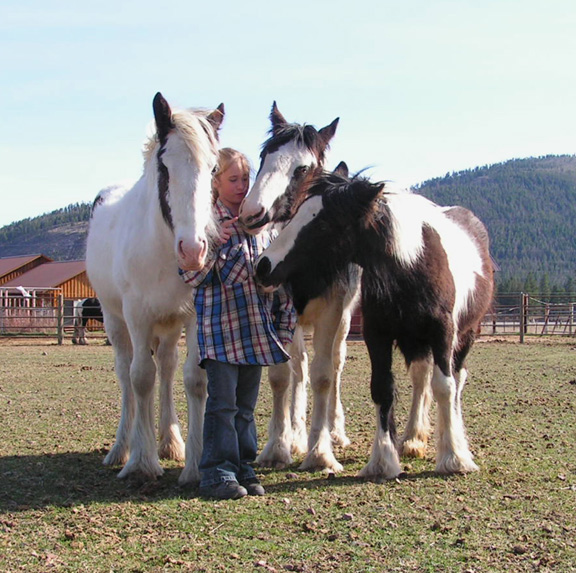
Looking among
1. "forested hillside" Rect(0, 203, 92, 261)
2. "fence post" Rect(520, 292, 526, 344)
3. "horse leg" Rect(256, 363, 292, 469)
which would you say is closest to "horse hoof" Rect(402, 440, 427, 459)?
"horse leg" Rect(256, 363, 292, 469)

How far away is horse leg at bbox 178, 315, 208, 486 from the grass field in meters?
0.22

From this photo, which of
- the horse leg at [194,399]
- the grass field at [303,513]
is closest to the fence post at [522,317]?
the grass field at [303,513]

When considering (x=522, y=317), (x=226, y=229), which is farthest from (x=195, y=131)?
(x=522, y=317)

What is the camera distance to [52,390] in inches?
381

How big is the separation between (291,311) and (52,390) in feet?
19.9

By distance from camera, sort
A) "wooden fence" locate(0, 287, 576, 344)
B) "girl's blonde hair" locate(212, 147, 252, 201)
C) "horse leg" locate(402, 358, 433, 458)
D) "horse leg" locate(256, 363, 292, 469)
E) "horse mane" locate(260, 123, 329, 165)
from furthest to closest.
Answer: "wooden fence" locate(0, 287, 576, 344) < "horse leg" locate(402, 358, 433, 458) < "horse leg" locate(256, 363, 292, 469) < "horse mane" locate(260, 123, 329, 165) < "girl's blonde hair" locate(212, 147, 252, 201)

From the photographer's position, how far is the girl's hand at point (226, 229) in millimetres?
4414

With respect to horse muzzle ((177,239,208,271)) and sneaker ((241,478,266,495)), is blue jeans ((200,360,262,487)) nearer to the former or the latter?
sneaker ((241,478,266,495))

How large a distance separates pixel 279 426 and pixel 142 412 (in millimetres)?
1080

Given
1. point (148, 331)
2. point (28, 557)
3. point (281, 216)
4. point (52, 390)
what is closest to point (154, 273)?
point (148, 331)

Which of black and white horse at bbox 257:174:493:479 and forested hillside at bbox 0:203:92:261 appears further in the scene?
forested hillside at bbox 0:203:92:261

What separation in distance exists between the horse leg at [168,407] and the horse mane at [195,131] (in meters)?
1.67

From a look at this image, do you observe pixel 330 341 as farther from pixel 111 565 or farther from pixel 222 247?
pixel 111 565

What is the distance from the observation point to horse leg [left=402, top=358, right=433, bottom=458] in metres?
5.76
